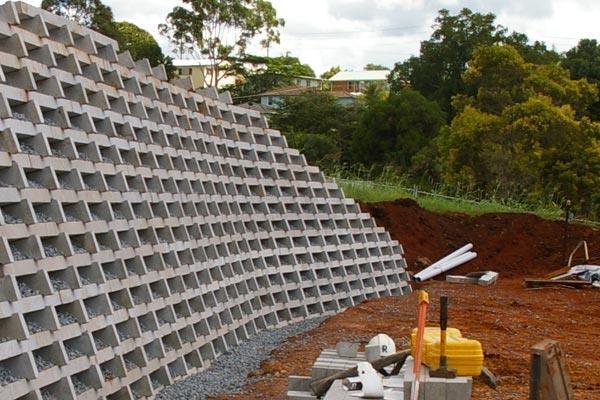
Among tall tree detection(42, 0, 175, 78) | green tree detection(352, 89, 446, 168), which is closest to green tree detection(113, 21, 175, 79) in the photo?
tall tree detection(42, 0, 175, 78)

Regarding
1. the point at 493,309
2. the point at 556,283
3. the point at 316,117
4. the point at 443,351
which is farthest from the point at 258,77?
the point at 443,351

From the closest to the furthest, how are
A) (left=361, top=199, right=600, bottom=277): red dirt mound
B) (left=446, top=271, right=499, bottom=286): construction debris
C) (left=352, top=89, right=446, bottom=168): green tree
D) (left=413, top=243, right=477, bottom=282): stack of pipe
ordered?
(left=446, top=271, right=499, bottom=286): construction debris
(left=413, top=243, right=477, bottom=282): stack of pipe
(left=361, top=199, right=600, bottom=277): red dirt mound
(left=352, top=89, right=446, bottom=168): green tree

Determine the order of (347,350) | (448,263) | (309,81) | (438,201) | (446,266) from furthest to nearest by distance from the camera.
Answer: (309,81), (438,201), (448,263), (446,266), (347,350)

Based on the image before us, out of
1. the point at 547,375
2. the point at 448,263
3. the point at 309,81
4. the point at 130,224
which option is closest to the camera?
the point at 547,375

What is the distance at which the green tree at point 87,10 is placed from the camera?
36.8 meters

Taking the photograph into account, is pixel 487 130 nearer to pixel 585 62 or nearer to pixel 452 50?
pixel 452 50

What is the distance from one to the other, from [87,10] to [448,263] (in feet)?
76.7

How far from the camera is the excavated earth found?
930 cm

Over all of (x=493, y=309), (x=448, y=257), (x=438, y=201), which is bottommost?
(x=448, y=257)

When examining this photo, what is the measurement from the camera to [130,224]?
31.1 ft

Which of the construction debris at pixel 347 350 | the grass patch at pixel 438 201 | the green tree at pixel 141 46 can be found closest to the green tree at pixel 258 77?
the green tree at pixel 141 46

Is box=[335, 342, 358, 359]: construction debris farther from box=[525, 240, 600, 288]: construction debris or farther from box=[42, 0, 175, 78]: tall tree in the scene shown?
box=[42, 0, 175, 78]: tall tree

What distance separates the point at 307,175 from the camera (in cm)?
1477

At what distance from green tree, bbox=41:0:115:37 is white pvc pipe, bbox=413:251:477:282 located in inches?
825
